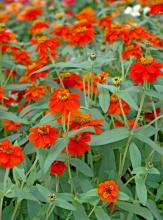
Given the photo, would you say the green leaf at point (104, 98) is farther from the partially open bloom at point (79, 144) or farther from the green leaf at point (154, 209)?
the green leaf at point (154, 209)

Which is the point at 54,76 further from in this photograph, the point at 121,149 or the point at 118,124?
the point at 121,149

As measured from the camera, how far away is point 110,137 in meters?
1.48

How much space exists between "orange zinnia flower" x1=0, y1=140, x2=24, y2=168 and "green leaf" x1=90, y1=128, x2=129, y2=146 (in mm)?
247

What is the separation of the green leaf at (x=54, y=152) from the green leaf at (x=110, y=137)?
106 millimetres

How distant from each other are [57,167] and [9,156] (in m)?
0.20

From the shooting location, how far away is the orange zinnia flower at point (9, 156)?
4.26ft

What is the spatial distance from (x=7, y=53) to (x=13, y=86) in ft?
1.50

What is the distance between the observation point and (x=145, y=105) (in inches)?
70.4

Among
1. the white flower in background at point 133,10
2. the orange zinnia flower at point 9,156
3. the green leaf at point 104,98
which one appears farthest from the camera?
the white flower in background at point 133,10

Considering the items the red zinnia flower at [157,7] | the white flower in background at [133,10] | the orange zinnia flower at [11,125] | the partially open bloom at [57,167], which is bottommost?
the partially open bloom at [57,167]

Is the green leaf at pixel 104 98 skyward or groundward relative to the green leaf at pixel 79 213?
skyward

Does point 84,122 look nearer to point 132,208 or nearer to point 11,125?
point 132,208

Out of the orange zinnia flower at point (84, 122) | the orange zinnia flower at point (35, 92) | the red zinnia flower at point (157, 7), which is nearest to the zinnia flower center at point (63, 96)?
the orange zinnia flower at point (84, 122)

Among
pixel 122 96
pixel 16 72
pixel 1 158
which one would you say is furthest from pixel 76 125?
pixel 16 72
